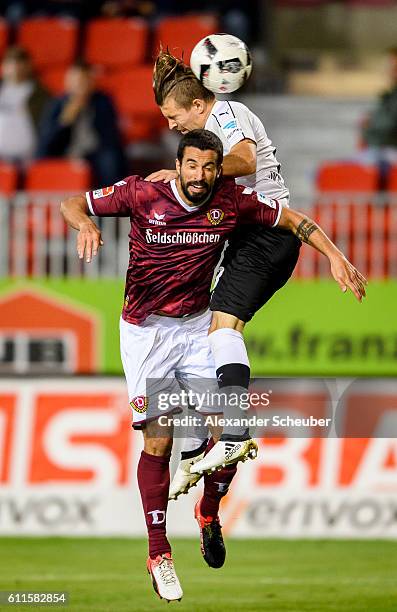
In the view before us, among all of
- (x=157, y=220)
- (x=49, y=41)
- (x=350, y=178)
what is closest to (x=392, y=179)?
(x=350, y=178)

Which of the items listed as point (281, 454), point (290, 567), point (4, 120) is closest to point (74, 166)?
point (4, 120)

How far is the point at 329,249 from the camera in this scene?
815 centimetres

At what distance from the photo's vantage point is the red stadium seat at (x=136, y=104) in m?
16.6

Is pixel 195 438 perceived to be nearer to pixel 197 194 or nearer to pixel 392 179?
pixel 197 194

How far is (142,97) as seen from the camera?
16672 mm

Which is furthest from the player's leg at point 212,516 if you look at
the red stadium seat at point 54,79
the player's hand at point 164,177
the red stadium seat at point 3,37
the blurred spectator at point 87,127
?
the red stadium seat at point 3,37

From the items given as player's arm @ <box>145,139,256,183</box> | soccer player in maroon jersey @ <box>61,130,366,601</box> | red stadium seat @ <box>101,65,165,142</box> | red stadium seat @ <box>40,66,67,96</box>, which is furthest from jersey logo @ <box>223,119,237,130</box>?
red stadium seat @ <box>40,66,67,96</box>

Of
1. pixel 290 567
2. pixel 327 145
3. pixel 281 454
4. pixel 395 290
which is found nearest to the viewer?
pixel 290 567

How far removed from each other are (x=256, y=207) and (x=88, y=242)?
1.03m

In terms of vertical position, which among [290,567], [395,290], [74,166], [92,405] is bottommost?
[290,567]

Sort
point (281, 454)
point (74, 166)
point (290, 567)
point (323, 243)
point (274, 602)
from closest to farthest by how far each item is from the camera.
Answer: point (323, 243), point (274, 602), point (290, 567), point (281, 454), point (74, 166)

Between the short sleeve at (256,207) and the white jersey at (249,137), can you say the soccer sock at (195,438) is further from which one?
the white jersey at (249,137)

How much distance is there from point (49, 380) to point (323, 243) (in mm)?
5128

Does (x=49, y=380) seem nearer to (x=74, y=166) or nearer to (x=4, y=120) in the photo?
(x=74, y=166)
